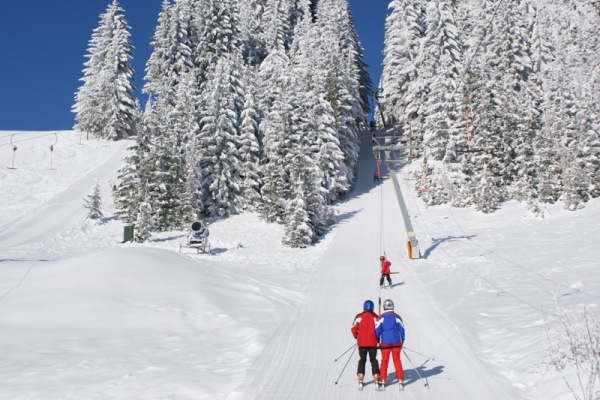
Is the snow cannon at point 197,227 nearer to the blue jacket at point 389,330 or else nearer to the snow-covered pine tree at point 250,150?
the snow-covered pine tree at point 250,150

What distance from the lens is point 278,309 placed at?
52.8 feet

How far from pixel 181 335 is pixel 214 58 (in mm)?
50094

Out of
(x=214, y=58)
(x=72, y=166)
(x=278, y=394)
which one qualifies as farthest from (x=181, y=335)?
(x=214, y=58)

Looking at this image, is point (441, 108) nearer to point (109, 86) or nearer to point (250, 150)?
point (250, 150)

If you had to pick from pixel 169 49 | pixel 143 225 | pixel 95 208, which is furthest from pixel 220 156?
pixel 169 49

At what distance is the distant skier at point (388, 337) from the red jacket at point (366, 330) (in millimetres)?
107

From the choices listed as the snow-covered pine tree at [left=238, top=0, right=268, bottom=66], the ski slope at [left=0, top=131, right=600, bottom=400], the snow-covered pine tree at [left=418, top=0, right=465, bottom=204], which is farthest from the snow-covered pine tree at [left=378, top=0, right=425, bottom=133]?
the ski slope at [left=0, top=131, right=600, bottom=400]

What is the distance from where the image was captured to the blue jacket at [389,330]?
29.2 ft

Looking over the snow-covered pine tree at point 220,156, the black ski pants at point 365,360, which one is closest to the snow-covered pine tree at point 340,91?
the snow-covered pine tree at point 220,156

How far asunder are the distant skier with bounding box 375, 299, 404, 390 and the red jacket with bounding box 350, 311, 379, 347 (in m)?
0.11

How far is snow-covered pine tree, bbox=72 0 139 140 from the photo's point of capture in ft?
175

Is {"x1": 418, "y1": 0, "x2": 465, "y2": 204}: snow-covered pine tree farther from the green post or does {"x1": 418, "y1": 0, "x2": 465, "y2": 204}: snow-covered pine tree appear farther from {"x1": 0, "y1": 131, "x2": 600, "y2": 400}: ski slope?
the green post

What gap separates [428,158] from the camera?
43.0 metres

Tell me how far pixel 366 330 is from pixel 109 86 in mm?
51462
